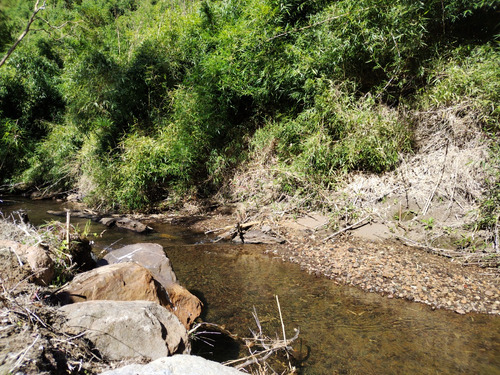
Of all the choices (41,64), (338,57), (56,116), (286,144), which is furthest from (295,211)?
(41,64)

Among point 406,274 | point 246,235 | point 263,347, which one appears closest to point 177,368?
point 263,347

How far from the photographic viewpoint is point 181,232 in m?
5.94

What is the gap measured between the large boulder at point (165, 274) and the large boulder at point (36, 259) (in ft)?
3.46

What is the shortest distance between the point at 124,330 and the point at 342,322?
207 cm

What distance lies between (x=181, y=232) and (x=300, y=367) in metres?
4.03

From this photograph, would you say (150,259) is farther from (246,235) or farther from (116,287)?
(246,235)

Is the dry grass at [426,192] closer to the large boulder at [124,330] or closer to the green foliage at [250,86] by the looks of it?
the green foliage at [250,86]

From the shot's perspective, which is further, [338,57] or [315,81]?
[315,81]

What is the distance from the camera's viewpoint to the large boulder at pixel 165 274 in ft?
9.37

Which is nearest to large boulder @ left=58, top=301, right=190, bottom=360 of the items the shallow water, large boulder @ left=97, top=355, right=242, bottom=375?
large boulder @ left=97, top=355, right=242, bottom=375

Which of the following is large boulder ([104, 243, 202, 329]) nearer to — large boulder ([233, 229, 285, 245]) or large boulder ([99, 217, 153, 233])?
large boulder ([233, 229, 285, 245])

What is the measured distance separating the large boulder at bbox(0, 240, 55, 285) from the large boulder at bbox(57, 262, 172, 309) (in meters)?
0.18

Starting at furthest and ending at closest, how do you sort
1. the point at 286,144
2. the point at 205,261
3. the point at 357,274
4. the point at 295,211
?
the point at 286,144 < the point at 295,211 < the point at 205,261 < the point at 357,274

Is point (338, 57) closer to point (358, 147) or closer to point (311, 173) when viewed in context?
point (358, 147)
